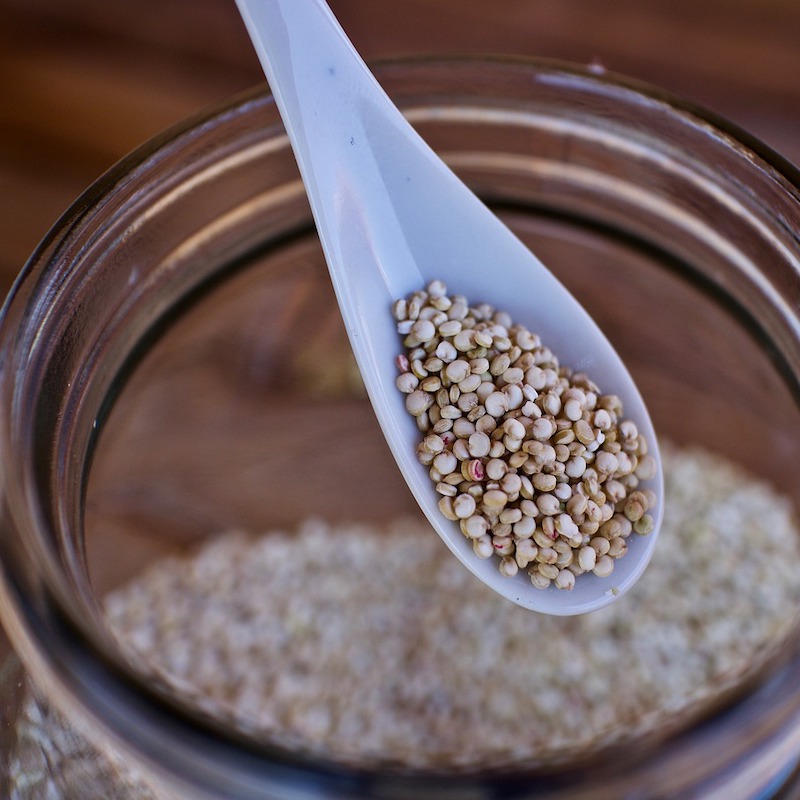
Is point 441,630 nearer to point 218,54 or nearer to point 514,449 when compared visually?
point 514,449

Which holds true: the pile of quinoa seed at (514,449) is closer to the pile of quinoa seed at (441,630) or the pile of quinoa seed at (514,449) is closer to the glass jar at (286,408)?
the glass jar at (286,408)

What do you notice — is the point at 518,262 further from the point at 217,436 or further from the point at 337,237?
the point at 217,436

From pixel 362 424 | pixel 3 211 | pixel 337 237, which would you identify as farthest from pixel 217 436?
pixel 3 211

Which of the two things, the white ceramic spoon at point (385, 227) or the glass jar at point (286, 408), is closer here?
the glass jar at point (286, 408)

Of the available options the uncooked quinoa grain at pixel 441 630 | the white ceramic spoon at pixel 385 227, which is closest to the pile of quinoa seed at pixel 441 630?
the uncooked quinoa grain at pixel 441 630

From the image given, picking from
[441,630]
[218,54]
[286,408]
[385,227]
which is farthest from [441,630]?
[218,54]

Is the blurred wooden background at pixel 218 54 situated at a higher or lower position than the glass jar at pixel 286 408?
higher
